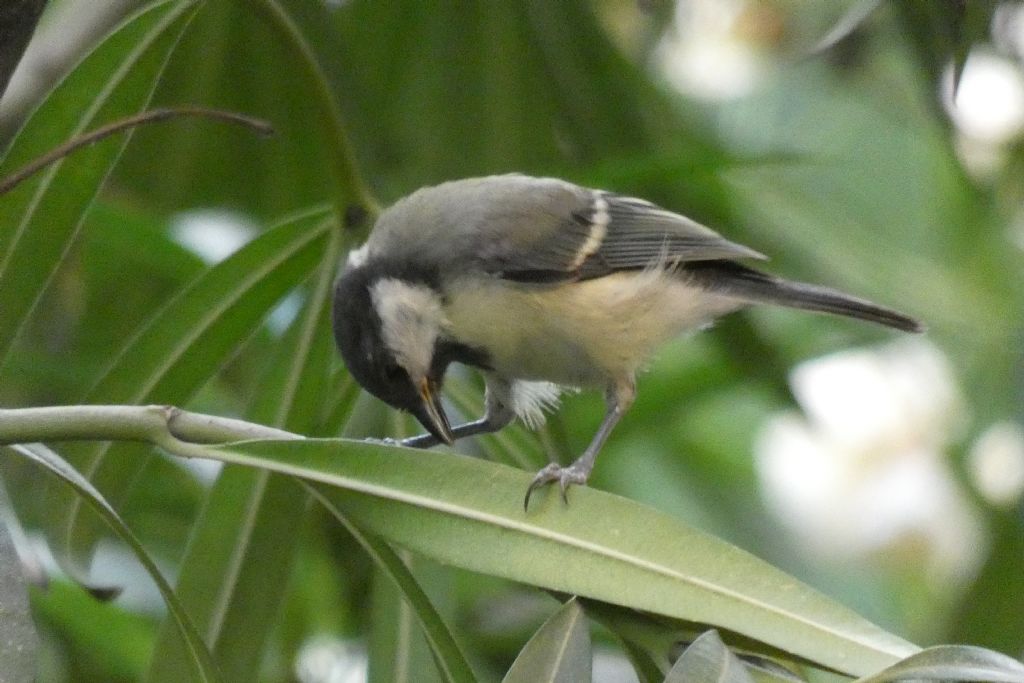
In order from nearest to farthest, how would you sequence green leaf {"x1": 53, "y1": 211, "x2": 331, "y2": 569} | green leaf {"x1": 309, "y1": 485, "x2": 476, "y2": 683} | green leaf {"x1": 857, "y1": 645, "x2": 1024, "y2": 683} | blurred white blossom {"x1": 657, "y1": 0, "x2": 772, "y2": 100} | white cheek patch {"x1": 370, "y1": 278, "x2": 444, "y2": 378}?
green leaf {"x1": 857, "y1": 645, "x2": 1024, "y2": 683} → green leaf {"x1": 309, "y1": 485, "x2": 476, "y2": 683} → green leaf {"x1": 53, "y1": 211, "x2": 331, "y2": 569} → white cheek patch {"x1": 370, "y1": 278, "x2": 444, "y2": 378} → blurred white blossom {"x1": 657, "y1": 0, "x2": 772, "y2": 100}

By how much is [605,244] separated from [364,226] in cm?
35

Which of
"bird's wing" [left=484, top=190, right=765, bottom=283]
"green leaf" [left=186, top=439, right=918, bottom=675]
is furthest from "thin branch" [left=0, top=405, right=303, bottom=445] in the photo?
"bird's wing" [left=484, top=190, right=765, bottom=283]

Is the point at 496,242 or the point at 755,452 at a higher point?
the point at 496,242

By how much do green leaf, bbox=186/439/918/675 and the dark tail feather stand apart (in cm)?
79

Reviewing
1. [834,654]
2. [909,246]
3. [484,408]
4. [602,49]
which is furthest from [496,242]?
[909,246]

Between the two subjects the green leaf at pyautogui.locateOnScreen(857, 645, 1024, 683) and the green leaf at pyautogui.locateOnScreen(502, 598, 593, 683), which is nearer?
the green leaf at pyautogui.locateOnScreen(857, 645, 1024, 683)

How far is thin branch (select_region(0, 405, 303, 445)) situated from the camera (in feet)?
2.83

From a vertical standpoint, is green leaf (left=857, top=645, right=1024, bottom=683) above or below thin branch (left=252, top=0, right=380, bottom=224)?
below

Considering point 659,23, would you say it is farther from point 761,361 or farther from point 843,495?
point 843,495

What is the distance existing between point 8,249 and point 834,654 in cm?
82

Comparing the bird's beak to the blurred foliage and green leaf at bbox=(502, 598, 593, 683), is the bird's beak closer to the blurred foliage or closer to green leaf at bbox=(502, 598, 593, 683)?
the blurred foliage

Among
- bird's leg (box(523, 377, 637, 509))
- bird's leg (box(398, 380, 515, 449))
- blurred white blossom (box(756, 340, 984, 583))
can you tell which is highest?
bird's leg (box(523, 377, 637, 509))

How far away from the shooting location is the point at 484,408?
64.6 inches

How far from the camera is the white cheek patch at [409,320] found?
1464 millimetres
